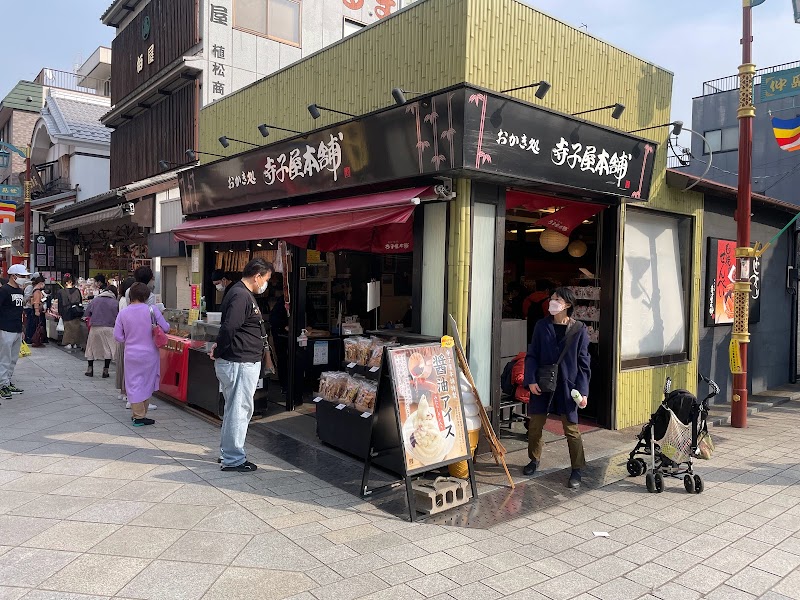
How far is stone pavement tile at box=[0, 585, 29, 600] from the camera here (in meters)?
3.42

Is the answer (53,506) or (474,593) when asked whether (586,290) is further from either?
(53,506)

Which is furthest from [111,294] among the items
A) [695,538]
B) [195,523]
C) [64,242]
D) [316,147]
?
[64,242]

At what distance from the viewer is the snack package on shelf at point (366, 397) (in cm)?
614

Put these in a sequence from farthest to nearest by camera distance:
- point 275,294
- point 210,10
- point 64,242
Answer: point 64,242
point 210,10
point 275,294

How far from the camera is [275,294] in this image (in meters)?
9.97

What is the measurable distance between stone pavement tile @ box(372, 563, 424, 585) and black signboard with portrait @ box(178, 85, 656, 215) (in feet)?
11.5

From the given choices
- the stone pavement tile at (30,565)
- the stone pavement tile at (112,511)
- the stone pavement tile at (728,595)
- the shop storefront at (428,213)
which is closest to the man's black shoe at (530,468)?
the shop storefront at (428,213)

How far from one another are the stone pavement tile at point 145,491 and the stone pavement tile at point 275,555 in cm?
135

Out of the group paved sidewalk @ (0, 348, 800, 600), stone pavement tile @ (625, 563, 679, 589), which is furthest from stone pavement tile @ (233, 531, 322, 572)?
stone pavement tile @ (625, 563, 679, 589)

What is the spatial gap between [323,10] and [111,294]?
9.67 metres

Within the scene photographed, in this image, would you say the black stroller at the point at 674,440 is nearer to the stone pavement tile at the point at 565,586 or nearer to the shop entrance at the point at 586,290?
the shop entrance at the point at 586,290

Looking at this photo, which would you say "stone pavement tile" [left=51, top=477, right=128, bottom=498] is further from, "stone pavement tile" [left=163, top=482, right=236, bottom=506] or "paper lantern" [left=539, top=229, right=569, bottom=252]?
"paper lantern" [left=539, top=229, right=569, bottom=252]

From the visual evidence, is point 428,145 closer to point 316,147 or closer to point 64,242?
point 316,147

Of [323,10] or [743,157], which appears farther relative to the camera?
[323,10]
